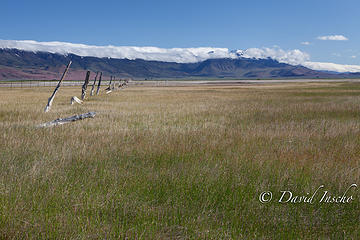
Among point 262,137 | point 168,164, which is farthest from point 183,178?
point 262,137

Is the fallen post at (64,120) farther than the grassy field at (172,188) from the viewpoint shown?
Yes

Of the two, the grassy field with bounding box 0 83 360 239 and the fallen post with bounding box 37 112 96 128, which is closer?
the grassy field with bounding box 0 83 360 239

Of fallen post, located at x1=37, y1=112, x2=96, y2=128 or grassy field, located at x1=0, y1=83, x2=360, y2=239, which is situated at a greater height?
grassy field, located at x1=0, y1=83, x2=360, y2=239

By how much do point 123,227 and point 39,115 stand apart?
13.5m

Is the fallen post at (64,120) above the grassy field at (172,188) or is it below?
below

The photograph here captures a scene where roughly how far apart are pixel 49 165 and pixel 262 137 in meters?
6.84

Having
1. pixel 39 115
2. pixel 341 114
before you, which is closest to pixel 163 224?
pixel 39 115

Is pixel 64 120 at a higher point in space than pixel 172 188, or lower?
lower

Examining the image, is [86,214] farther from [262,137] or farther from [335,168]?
[262,137]

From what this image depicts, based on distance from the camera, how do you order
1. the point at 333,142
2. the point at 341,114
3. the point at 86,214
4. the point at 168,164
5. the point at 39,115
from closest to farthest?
the point at 86,214 → the point at 168,164 → the point at 333,142 → the point at 39,115 → the point at 341,114

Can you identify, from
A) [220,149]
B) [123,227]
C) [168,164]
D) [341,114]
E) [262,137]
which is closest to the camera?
[123,227]

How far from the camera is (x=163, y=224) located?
4391mm

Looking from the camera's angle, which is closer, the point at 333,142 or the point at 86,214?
the point at 86,214

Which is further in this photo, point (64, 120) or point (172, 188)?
point (64, 120)
